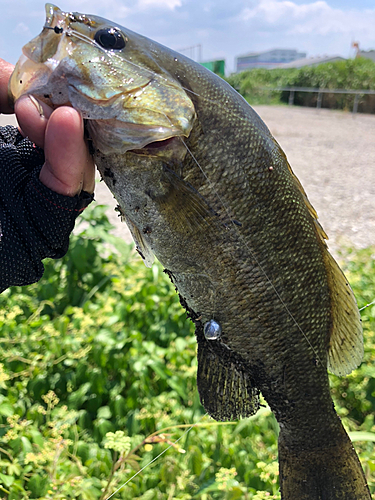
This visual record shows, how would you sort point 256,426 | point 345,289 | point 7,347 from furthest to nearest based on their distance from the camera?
point 7,347, point 256,426, point 345,289

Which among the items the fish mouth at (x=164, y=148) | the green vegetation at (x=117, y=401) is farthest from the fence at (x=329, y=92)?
the fish mouth at (x=164, y=148)

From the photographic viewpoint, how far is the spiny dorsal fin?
1562 mm

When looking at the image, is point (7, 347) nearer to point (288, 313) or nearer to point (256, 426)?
point (256, 426)

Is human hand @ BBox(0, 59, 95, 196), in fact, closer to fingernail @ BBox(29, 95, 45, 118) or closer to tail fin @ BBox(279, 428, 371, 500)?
fingernail @ BBox(29, 95, 45, 118)

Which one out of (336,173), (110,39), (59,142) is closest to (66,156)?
(59,142)

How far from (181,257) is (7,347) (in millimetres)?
1876

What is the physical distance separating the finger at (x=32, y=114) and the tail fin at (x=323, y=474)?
1.39 m

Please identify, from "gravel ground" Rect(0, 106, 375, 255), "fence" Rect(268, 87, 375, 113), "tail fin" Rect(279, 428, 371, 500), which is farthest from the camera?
"fence" Rect(268, 87, 375, 113)

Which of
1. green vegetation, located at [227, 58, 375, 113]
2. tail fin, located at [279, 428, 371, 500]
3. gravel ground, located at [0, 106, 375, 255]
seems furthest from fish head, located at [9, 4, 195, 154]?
green vegetation, located at [227, 58, 375, 113]

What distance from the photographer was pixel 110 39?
1.30m

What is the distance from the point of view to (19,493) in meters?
1.91

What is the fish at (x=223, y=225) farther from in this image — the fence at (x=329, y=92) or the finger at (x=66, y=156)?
the fence at (x=329, y=92)

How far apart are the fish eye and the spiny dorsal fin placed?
3.24ft

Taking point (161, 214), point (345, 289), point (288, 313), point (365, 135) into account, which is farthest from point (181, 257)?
point (365, 135)
